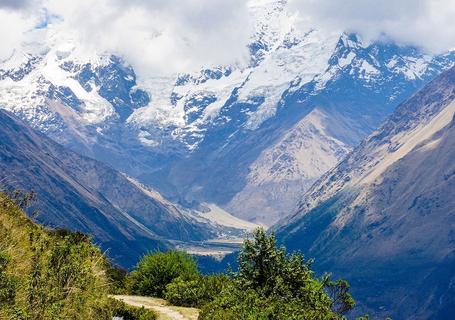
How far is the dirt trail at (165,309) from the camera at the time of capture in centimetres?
4881

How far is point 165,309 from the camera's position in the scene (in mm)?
52719

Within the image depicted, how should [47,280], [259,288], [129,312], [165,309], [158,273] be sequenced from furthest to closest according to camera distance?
[158,273]
[165,309]
[259,288]
[129,312]
[47,280]

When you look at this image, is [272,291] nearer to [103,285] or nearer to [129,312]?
[129,312]

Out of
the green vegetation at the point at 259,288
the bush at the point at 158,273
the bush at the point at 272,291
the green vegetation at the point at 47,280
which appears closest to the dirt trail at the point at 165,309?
the green vegetation at the point at 259,288

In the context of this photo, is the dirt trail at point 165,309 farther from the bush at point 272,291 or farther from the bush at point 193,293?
the bush at point 272,291

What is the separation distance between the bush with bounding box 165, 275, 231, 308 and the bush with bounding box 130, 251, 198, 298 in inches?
238

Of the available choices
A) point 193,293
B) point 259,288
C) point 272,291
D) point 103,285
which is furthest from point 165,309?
point 103,285

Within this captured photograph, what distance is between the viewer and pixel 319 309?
A: 45.2m

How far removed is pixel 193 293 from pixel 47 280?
77.8ft

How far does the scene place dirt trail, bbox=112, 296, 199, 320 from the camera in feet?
160

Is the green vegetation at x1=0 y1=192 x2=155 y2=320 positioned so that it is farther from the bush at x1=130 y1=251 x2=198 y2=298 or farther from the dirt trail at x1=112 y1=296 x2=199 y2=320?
the bush at x1=130 y1=251 x2=198 y2=298

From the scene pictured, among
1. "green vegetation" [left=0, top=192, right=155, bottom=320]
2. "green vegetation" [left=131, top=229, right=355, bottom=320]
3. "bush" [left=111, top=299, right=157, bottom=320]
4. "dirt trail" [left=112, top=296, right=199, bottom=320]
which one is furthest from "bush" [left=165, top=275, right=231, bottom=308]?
"green vegetation" [left=0, top=192, right=155, bottom=320]

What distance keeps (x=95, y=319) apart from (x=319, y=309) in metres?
15.0

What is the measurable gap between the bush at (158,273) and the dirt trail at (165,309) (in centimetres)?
674
